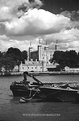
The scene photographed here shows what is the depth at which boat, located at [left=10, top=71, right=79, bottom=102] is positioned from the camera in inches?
1152

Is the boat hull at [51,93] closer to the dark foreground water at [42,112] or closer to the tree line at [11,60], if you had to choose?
the dark foreground water at [42,112]

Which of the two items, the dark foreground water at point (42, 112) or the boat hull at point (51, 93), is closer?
the dark foreground water at point (42, 112)

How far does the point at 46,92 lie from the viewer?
3059cm

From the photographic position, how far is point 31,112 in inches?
941

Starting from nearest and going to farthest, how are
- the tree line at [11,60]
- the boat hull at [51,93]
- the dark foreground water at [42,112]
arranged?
the dark foreground water at [42,112] < the boat hull at [51,93] < the tree line at [11,60]

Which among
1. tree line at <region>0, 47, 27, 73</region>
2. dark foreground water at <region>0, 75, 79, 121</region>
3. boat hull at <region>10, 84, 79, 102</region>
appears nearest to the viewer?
dark foreground water at <region>0, 75, 79, 121</region>

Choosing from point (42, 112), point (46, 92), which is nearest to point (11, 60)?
point (46, 92)

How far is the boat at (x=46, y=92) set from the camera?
96.0 ft

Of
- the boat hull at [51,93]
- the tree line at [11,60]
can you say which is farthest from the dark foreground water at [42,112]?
the tree line at [11,60]

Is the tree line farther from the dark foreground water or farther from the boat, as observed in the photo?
the dark foreground water

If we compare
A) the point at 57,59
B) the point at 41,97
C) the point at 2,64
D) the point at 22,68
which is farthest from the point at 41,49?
the point at 41,97

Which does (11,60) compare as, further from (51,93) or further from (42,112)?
(42,112)

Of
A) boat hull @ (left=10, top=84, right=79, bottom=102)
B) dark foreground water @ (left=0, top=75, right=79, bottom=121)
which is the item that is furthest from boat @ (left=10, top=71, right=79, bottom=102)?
dark foreground water @ (left=0, top=75, right=79, bottom=121)

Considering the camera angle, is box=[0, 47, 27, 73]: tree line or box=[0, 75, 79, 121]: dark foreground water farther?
box=[0, 47, 27, 73]: tree line
